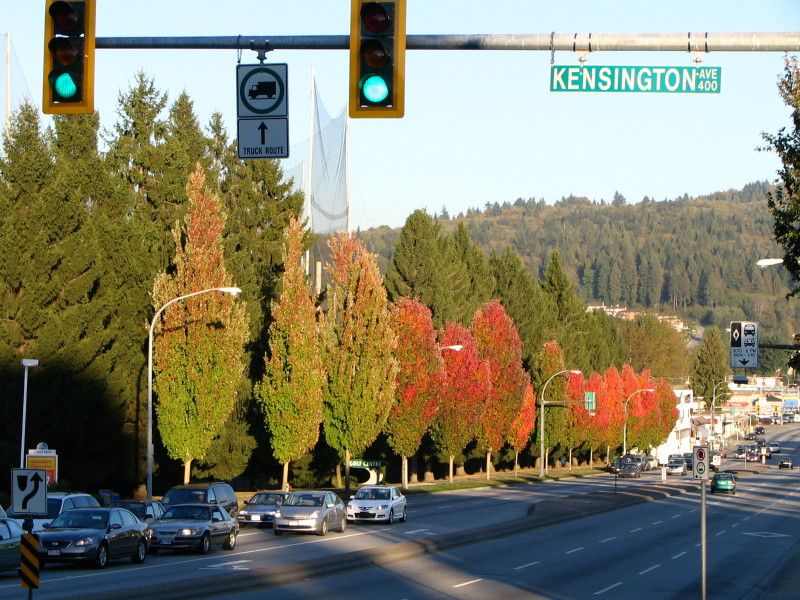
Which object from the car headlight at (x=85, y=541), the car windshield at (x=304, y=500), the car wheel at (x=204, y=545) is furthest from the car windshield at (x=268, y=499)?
the car headlight at (x=85, y=541)

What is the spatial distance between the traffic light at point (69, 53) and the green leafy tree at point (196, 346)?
1607 inches

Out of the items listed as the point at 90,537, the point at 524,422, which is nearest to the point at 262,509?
the point at 90,537

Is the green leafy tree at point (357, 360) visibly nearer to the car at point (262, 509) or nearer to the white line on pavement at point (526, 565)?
the car at point (262, 509)

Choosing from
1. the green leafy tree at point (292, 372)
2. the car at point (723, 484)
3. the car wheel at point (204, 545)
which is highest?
the green leafy tree at point (292, 372)

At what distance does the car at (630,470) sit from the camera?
336 ft

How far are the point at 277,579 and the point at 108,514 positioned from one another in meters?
5.43

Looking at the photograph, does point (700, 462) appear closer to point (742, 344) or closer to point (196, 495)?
point (742, 344)

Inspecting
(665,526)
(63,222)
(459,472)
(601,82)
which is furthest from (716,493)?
(601,82)

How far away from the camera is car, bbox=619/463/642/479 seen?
103 m

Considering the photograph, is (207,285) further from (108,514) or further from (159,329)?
(108,514)

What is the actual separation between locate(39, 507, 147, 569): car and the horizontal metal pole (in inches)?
760

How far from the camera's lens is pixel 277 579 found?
27344 mm

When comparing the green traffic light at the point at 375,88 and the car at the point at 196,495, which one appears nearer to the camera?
the green traffic light at the point at 375,88

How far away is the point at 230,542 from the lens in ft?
116
